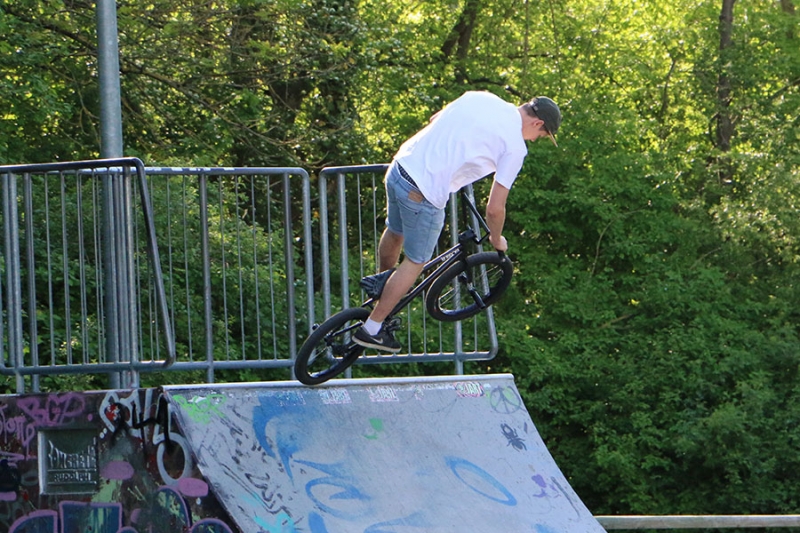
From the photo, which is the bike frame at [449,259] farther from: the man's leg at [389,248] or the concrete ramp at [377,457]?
the concrete ramp at [377,457]

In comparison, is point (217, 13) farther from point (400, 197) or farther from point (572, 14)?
point (572, 14)

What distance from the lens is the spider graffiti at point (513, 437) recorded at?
21.8 feet

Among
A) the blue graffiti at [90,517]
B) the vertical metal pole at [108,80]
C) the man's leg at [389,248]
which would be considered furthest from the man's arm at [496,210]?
the vertical metal pole at [108,80]

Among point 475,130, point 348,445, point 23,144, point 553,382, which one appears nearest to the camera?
point 475,130

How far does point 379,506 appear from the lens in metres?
5.66

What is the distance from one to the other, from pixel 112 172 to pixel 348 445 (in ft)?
6.26

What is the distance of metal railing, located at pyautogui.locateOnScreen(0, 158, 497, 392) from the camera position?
565 centimetres

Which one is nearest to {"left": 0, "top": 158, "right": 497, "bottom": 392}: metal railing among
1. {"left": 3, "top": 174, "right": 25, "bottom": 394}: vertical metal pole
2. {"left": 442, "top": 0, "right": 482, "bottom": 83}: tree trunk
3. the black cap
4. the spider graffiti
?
{"left": 3, "top": 174, "right": 25, "bottom": 394}: vertical metal pole

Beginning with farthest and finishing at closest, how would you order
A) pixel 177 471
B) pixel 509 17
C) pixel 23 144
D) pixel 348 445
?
pixel 509 17
pixel 23 144
pixel 348 445
pixel 177 471

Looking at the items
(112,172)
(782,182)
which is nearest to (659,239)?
(782,182)

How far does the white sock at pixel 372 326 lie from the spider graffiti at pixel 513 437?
1330 mm

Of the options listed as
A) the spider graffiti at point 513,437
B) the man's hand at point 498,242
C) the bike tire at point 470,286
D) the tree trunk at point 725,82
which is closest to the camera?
the man's hand at point 498,242

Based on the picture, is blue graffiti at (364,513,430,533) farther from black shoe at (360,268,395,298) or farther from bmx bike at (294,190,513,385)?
black shoe at (360,268,395,298)

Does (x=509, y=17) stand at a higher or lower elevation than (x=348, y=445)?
higher
